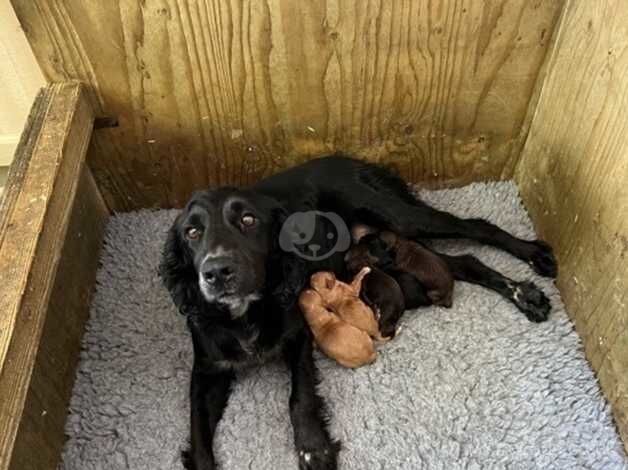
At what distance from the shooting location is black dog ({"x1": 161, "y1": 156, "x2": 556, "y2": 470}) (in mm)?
1732

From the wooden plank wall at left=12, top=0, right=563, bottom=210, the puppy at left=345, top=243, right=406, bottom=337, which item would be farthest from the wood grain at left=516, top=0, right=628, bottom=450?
the puppy at left=345, top=243, right=406, bottom=337

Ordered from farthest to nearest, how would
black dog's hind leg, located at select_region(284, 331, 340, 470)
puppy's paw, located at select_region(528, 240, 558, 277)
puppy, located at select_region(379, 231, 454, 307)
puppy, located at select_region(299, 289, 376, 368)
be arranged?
puppy's paw, located at select_region(528, 240, 558, 277) → puppy, located at select_region(379, 231, 454, 307) → puppy, located at select_region(299, 289, 376, 368) → black dog's hind leg, located at select_region(284, 331, 340, 470)

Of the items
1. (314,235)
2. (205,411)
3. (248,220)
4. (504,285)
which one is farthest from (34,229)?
(504,285)

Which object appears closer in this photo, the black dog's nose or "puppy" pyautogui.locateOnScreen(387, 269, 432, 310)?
the black dog's nose

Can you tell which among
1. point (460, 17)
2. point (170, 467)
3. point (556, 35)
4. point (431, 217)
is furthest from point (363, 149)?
point (170, 467)

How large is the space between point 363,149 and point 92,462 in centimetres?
140

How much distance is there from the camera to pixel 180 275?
6.07ft

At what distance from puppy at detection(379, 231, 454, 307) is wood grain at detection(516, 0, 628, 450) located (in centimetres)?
41

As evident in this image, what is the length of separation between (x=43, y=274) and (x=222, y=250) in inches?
18.3

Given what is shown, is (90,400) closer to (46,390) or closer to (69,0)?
(46,390)

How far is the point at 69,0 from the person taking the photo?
180 centimetres

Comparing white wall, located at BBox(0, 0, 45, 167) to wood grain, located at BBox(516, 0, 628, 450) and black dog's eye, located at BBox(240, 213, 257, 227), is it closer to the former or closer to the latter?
black dog's eye, located at BBox(240, 213, 257, 227)

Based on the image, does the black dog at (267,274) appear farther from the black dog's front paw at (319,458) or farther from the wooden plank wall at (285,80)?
the wooden plank wall at (285,80)

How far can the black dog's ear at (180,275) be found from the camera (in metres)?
1.83
